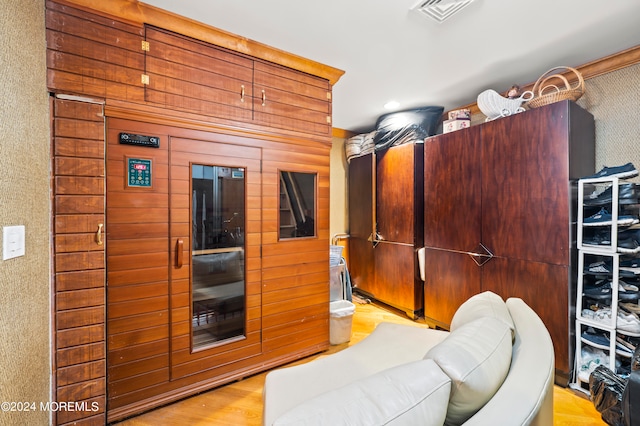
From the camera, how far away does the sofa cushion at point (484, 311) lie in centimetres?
128

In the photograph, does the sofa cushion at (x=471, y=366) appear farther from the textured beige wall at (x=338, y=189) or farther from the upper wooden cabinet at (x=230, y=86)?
the textured beige wall at (x=338, y=189)

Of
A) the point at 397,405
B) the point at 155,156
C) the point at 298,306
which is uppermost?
the point at 155,156

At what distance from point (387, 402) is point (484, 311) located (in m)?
0.84

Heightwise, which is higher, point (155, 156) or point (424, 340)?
point (155, 156)

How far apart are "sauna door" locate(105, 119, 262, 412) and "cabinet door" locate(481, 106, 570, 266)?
6.71ft

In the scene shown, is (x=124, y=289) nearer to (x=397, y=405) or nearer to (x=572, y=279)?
(x=397, y=405)

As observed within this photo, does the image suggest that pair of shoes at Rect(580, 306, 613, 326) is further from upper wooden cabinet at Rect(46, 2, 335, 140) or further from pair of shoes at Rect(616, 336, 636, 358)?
upper wooden cabinet at Rect(46, 2, 335, 140)

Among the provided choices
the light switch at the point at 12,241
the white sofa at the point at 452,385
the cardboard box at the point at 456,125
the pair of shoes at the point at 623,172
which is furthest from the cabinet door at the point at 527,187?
the light switch at the point at 12,241

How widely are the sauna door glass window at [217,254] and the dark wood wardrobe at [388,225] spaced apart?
2046 millimetres

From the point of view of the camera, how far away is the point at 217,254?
212 cm

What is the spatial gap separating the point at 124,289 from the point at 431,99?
3.34m

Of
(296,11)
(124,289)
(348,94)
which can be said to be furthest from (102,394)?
(348,94)

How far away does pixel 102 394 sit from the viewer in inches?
66.7

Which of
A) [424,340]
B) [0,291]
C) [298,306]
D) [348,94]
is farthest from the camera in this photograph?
[348,94]
